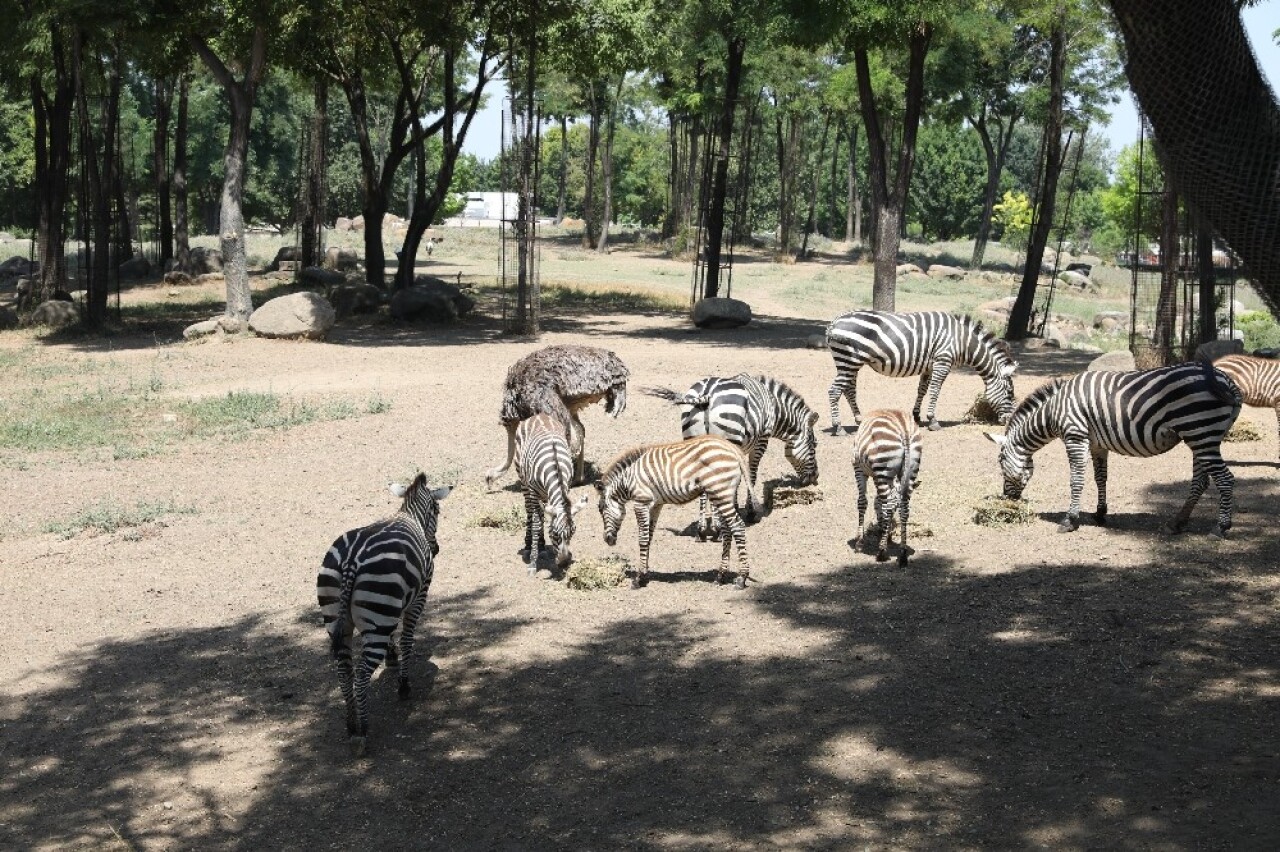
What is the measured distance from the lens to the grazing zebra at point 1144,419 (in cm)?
1187

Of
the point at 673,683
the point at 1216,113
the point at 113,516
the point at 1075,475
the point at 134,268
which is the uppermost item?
the point at 1216,113

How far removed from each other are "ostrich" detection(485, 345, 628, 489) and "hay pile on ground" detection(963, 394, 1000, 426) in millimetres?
5366

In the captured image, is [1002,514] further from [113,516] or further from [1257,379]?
[113,516]

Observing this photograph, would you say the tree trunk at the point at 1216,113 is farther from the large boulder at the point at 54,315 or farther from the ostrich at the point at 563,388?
the large boulder at the point at 54,315

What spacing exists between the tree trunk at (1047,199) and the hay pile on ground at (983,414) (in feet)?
33.7

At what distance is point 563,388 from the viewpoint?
14344 mm

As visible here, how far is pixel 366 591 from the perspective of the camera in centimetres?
829

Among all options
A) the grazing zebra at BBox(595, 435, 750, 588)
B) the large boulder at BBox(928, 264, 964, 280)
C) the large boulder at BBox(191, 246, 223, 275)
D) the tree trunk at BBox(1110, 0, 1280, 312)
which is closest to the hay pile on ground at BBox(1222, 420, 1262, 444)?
the grazing zebra at BBox(595, 435, 750, 588)

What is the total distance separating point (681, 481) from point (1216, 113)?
563cm

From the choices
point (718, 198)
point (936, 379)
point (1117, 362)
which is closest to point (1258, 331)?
point (1117, 362)

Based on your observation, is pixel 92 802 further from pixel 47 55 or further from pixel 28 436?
pixel 47 55

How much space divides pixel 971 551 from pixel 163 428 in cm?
1153

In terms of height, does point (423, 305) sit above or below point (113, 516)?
above

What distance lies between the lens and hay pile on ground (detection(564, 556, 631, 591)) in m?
11.4
